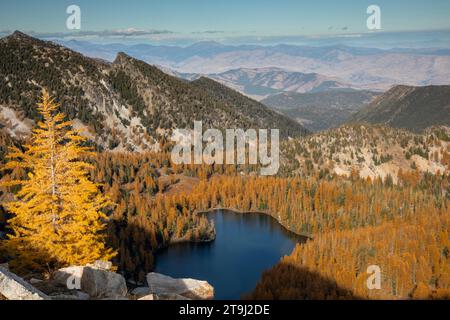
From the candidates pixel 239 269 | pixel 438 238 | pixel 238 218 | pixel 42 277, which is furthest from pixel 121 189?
pixel 42 277

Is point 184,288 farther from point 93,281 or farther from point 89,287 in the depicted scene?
point 89,287

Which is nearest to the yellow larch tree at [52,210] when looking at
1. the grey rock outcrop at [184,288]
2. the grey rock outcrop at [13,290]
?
the grey rock outcrop at [184,288]

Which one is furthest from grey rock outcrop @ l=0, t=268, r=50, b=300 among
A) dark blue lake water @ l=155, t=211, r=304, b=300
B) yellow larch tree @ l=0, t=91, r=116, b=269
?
dark blue lake water @ l=155, t=211, r=304, b=300

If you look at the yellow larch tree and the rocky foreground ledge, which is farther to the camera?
the yellow larch tree

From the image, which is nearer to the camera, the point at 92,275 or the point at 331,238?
the point at 92,275

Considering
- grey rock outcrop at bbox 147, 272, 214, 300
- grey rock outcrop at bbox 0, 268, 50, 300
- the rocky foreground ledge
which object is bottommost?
grey rock outcrop at bbox 147, 272, 214, 300

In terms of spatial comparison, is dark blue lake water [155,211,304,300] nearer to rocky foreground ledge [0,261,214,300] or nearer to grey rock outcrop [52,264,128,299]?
rocky foreground ledge [0,261,214,300]

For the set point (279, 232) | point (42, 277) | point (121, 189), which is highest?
point (42, 277)

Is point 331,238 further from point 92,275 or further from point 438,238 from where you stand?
point 92,275
